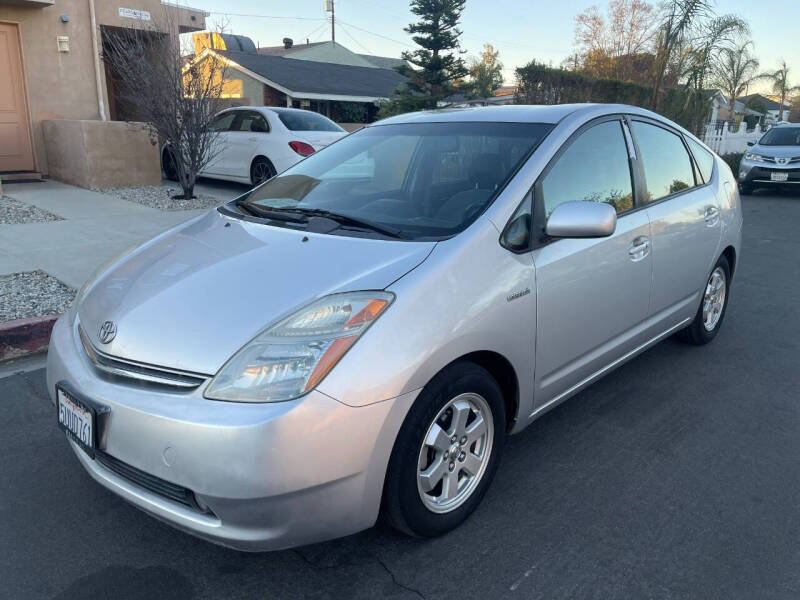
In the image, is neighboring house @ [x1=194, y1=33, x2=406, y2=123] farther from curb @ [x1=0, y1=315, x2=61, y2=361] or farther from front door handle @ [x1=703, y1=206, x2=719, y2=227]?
front door handle @ [x1=703, y1=206, x2=719, y2=227]

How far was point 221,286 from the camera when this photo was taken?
253cm

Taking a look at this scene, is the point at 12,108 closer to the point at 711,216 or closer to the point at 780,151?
the point at 711,216

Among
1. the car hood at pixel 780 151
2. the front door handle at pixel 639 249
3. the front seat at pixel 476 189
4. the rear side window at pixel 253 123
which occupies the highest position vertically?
the rear side window at pixel 253 123

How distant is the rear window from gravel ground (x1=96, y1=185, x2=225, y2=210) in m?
1.76

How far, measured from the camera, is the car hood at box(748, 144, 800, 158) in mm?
14547

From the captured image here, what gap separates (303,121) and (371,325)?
9.81m

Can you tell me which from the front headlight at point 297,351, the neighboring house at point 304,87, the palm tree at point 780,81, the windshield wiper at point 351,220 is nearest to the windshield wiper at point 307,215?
the windshield wiper at point 351,220

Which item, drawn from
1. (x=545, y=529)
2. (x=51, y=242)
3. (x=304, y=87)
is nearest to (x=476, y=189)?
(x=545, y=529)

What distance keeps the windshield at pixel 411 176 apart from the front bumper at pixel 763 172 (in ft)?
44.4

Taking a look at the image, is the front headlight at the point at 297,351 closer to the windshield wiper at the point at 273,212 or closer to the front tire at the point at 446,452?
the front tire at the point at 446,452

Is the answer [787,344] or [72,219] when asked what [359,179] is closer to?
[787,344]

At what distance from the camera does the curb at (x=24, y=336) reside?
14.8 feet

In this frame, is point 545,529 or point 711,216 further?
point 711,216

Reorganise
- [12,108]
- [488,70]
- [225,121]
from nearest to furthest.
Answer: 1. [12,108]
2. [225,121]
3. [488,70]
